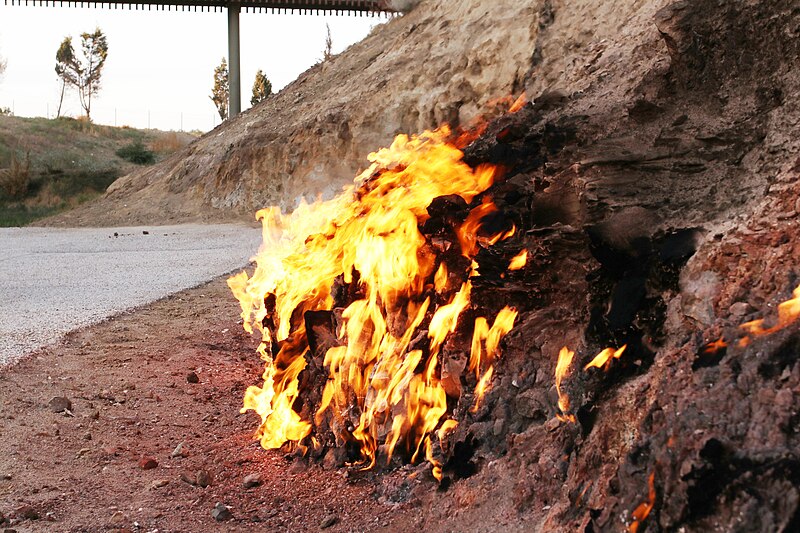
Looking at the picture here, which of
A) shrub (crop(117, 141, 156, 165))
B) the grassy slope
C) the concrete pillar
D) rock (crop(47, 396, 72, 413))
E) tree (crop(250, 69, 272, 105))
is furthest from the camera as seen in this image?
tree (crop(250, 69, 272, 105))

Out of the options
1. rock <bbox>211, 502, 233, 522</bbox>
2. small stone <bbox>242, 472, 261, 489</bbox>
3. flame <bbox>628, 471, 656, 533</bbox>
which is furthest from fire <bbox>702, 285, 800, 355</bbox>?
small stone <bbox>242, 472, 261, 489</bbox>

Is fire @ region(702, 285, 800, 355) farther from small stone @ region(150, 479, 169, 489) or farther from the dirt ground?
small stone @ region(150, 479, 169, 489)

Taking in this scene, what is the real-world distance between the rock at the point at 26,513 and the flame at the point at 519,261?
7.53ft

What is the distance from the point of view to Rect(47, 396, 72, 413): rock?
192 inches

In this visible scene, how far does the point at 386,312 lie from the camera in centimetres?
400

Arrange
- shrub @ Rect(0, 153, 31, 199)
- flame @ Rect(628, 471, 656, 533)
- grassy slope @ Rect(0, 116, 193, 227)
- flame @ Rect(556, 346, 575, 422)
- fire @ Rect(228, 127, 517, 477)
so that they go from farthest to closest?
1. shrub @ Rect(0, 153, 31, 199)
2. grassy slope @ Rect(0, 116, 193, 227)
3. fire @ Rect(228, 127, 517, 477)
4. flame @ Rect(556, 346, 575, 422)
5. flame @ Rect(628, 471, 656, 533)

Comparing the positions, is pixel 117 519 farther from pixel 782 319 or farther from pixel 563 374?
pixel 782 319

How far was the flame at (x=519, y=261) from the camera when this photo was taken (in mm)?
3525

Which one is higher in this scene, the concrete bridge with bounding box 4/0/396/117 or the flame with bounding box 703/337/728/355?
the concrete bridge with bounding box 4/0/396/117

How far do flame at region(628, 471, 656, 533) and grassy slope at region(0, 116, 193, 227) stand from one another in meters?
20.4

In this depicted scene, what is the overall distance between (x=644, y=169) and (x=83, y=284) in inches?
299

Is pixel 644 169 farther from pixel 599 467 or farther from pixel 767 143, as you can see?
pixel 599 467

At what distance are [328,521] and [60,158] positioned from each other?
1230 inches

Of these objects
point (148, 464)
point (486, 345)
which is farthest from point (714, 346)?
point (148, 464)
